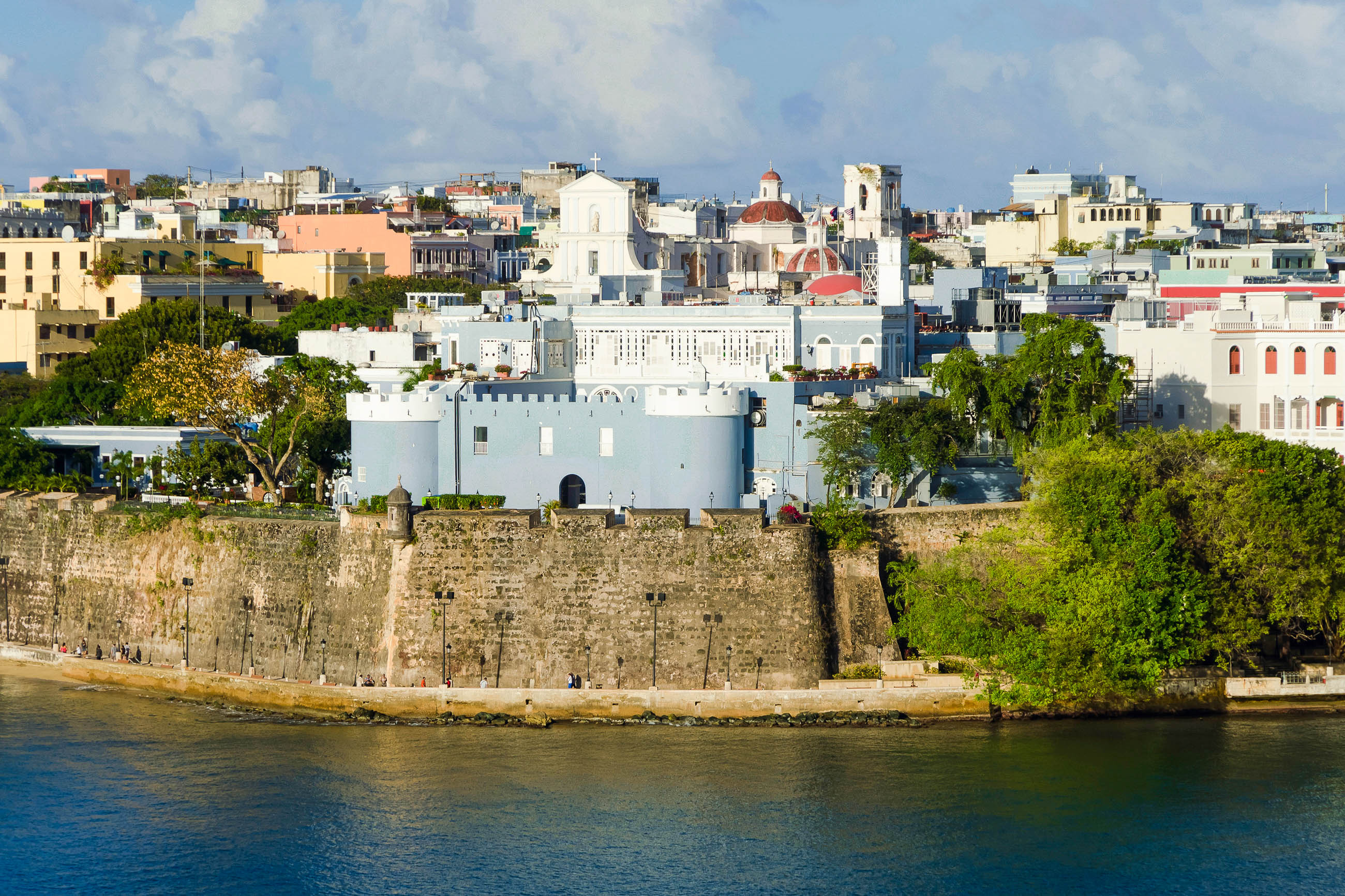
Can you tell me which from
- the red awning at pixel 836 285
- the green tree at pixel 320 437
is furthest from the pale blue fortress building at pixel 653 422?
the red awning at pixel 836 285

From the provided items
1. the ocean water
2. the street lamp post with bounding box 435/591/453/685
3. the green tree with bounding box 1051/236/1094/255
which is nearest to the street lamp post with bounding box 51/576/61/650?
the ocean water

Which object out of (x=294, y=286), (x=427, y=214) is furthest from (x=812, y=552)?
(x=427, y=214)

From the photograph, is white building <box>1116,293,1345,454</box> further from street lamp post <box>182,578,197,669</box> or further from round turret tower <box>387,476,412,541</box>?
street lamp post <box>182,578,197,669</box>

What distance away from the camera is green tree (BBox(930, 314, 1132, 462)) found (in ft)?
134

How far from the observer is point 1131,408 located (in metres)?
44.4

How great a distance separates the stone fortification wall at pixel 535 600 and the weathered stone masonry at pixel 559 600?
3 cm

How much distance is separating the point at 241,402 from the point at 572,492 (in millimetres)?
8762

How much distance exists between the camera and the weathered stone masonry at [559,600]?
118ft

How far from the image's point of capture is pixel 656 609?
36094 mm

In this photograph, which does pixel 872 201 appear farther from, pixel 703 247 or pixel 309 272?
pixel 309 272

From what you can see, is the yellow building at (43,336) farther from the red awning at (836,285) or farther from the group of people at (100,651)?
the group of people at (100,651)

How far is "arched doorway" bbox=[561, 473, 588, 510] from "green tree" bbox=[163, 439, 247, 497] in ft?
26.1

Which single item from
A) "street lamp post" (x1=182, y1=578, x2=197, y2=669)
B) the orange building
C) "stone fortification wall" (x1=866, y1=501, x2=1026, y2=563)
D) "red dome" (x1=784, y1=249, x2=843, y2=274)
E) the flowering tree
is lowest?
"street lamp post" (x1=182, y1=578, x2=197, y2=669)

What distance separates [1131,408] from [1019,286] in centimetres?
1718
